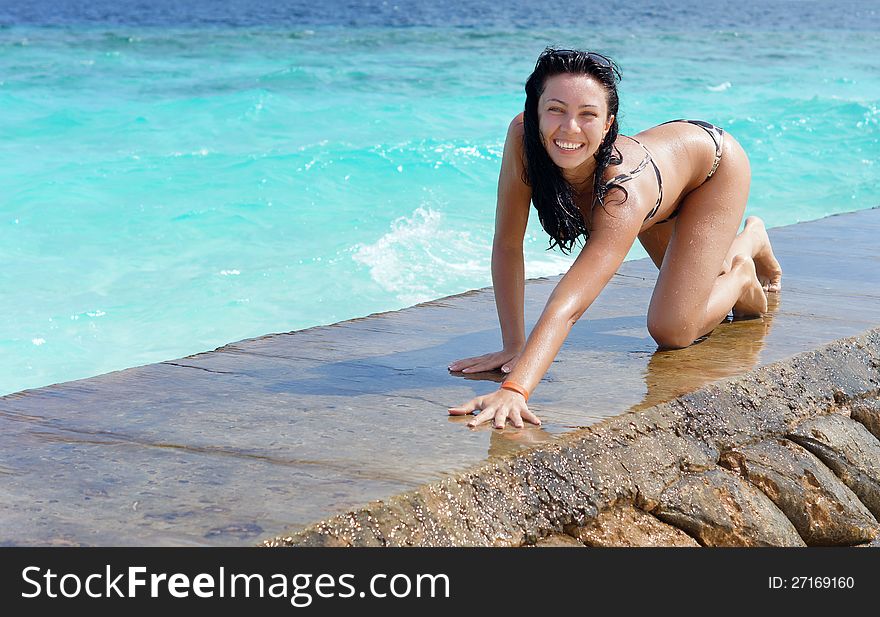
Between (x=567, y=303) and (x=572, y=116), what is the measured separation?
23.3 inches

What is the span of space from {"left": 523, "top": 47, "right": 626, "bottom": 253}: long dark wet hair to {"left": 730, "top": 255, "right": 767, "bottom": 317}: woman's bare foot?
1.03 metres

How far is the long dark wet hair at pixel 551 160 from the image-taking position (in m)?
3.64

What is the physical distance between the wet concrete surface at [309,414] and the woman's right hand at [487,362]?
54mm

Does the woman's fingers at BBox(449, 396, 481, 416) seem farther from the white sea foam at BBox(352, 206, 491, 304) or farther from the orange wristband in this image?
the white sea foam at BBox(352, 206, 491, 304)

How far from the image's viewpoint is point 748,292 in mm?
4664

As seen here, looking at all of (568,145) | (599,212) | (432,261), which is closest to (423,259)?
(432,261)

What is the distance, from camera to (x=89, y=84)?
21.9 m

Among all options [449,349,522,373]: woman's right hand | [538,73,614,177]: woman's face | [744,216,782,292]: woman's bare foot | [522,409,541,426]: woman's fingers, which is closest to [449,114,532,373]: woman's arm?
[449,349,522,373]: woman's right hand

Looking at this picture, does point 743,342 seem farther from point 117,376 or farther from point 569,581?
point 117,376

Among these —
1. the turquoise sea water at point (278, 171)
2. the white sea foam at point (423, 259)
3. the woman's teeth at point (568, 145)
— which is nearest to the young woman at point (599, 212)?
the woman's teeth at point (568, 145)

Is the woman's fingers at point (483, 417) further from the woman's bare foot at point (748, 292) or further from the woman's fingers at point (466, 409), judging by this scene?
the woman's bare foot at point (748, 292)

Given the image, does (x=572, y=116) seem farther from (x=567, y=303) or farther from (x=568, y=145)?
(x=567, y=303)

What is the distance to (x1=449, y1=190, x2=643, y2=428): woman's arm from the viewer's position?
11.0 feet

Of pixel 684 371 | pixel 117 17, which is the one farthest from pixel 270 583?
pixel 117 17
